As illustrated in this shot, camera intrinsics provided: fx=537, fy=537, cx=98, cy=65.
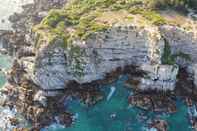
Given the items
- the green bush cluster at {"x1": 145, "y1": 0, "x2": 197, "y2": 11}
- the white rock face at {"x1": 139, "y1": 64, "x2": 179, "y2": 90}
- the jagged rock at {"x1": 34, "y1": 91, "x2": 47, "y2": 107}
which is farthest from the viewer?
the green bush cluster at {"x1": 145, "y1": 0, "x2": 197, "y2": 11}

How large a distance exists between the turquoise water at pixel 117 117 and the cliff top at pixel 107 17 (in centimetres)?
638

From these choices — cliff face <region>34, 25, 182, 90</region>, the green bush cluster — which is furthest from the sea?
the green bush cluster

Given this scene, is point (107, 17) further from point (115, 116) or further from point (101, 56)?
point (115, 116)

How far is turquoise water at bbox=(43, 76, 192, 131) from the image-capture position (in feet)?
155

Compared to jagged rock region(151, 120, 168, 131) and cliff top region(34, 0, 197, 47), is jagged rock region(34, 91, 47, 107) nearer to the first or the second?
cliff top region(34, 0, 197, 47)

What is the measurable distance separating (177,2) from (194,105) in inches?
416

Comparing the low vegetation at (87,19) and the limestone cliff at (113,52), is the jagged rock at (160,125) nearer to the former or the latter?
the limestone cliff at (113,52)

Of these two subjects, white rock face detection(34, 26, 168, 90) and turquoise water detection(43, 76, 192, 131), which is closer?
turquoise water detection(43, 76, 192, 131)

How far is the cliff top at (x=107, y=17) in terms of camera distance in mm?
50281

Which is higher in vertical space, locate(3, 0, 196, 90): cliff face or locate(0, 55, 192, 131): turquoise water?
locate(3, 0, 196, 90): cliff face

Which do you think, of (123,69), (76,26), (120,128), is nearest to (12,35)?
(76,26)

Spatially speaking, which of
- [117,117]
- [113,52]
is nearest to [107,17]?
[113,52]

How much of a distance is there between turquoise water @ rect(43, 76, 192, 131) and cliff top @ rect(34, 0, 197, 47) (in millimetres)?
6383

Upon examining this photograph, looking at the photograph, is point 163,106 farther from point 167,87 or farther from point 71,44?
point 71,44
